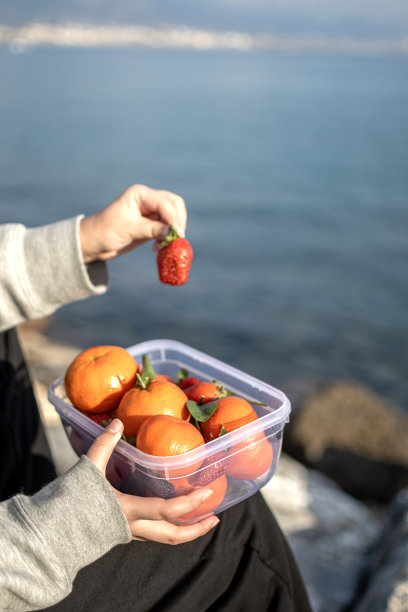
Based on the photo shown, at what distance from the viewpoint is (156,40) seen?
139875 mm

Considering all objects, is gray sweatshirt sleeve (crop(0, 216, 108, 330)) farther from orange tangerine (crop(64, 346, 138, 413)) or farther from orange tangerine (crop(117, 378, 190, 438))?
orange tangerine (crop(117, 378, 190, 438))

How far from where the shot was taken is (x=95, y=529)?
1333 millimetres

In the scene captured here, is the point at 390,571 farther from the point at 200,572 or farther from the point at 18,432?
the point at 18,432

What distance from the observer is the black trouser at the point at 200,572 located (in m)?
1.46

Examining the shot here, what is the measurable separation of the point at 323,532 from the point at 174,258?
1.82 m

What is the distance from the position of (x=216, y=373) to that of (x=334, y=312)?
7.30 meters

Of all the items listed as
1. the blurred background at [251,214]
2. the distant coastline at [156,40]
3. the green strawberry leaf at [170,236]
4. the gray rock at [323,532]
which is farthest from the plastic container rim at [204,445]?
the distant coastline at [156,40]

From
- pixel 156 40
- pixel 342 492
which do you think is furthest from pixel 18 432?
pixel 156 40

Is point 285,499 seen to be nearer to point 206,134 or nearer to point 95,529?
point 95,529

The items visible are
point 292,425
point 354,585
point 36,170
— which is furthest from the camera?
point 36,170

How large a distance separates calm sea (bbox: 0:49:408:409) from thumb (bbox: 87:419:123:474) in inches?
225

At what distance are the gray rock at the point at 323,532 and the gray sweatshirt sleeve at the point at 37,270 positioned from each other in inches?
65.4

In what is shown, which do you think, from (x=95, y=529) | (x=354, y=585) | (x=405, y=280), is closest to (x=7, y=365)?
(x=95, y=529)

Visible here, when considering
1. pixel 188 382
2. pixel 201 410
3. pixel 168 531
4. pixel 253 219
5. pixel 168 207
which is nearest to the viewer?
pixel 168 531
